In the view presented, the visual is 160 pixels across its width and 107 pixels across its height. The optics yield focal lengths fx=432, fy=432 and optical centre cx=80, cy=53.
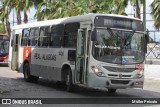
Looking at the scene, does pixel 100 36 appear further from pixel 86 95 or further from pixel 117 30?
pixel 86 95

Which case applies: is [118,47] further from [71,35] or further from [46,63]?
[46,63]

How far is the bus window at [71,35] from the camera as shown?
1711 cm

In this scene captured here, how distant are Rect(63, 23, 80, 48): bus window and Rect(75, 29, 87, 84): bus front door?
39cm

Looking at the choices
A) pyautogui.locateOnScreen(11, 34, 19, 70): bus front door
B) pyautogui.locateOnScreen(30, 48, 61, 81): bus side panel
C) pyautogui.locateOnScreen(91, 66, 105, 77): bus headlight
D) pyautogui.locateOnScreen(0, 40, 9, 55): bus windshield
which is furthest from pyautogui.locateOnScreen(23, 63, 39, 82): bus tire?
pyautogui.locateOnScreen(0, 40, 9, 55): bus windshield

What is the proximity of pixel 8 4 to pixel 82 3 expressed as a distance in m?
13.6

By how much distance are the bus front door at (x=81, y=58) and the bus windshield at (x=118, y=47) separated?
0.71 meters

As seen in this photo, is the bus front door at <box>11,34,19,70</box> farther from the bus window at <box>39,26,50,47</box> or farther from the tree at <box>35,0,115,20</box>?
the tree at <box>35,0,115,20</box>

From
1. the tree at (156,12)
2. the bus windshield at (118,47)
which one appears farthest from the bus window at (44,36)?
the tree at (156,12)

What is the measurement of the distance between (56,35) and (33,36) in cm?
292

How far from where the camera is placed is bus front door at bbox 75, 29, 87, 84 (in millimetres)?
16172

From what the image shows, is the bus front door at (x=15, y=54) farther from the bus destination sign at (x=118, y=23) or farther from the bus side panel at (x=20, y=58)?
the bus destination sign at (x=118, y=23)

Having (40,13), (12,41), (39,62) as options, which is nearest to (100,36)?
(39,62)

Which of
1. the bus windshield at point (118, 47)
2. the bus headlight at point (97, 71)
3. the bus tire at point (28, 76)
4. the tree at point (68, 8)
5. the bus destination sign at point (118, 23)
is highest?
the tree at point (68, 8)

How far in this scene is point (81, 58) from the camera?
16438 millimetres
